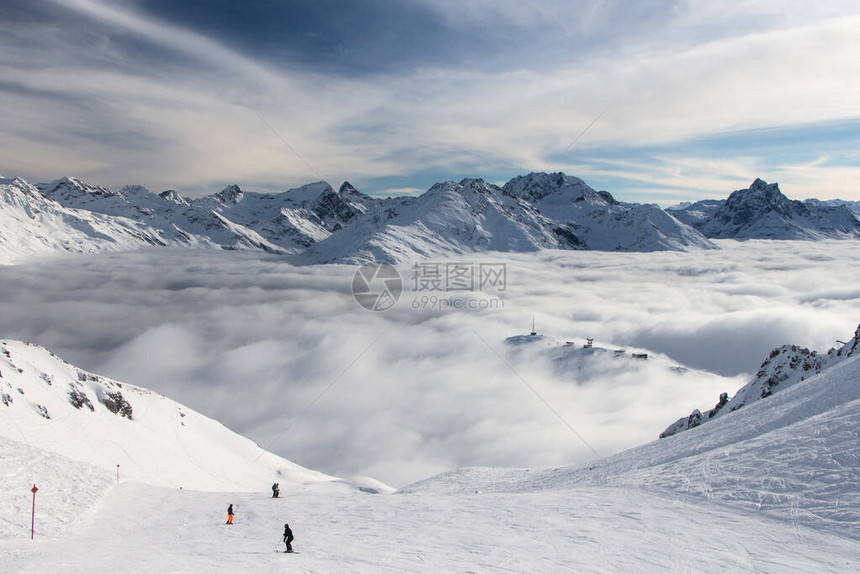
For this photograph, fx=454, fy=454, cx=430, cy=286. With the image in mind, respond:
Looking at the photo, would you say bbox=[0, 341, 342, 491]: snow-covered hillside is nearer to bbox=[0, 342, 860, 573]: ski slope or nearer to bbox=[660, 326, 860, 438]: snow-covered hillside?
bbox=[0, 342, 860, 573]: ski slope

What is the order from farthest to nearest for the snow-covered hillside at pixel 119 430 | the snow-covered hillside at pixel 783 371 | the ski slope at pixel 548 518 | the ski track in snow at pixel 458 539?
1. the snow-covered hillside at pixel 119 430
2. the snow-covered hillside at pixel 783 371
3. the ski slope at pixel 548 518
4. the ski track in snow at pixel 458 539

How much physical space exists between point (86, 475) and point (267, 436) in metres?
145

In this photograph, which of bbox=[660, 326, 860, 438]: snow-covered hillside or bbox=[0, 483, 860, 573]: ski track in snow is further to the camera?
bbox=[660, 326, 860, 438]: snow-covered hillside

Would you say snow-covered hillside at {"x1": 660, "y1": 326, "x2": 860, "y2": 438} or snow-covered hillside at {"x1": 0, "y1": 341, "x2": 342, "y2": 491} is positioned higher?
snow-covered hillside at {"x1": 660, "y1": 326, "x2": 860, "y2": 438}

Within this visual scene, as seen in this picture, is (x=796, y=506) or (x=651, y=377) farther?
(x=651, y=377)

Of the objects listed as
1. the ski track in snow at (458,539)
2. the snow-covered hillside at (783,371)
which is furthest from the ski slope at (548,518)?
Answer: the snow-covered hillside at (783,371)

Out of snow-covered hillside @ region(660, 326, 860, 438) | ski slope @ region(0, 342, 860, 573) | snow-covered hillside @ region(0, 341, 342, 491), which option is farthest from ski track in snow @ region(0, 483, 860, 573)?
snow-covered hillside @ region(660, 326, 860, 438)

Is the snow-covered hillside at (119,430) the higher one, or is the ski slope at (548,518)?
the ski slope at (548,518)

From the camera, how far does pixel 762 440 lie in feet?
81.7

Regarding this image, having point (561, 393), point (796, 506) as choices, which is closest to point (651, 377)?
point (561, 393)

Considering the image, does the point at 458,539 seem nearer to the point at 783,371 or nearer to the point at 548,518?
the point at 548,518

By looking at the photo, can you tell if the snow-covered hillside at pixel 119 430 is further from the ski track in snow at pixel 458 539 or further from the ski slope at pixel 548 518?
the ski track in snow at pixel 458 539

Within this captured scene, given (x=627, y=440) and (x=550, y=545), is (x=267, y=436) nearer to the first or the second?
(x=627, y=440)

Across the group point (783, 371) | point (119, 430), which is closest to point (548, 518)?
point (783, 371)
